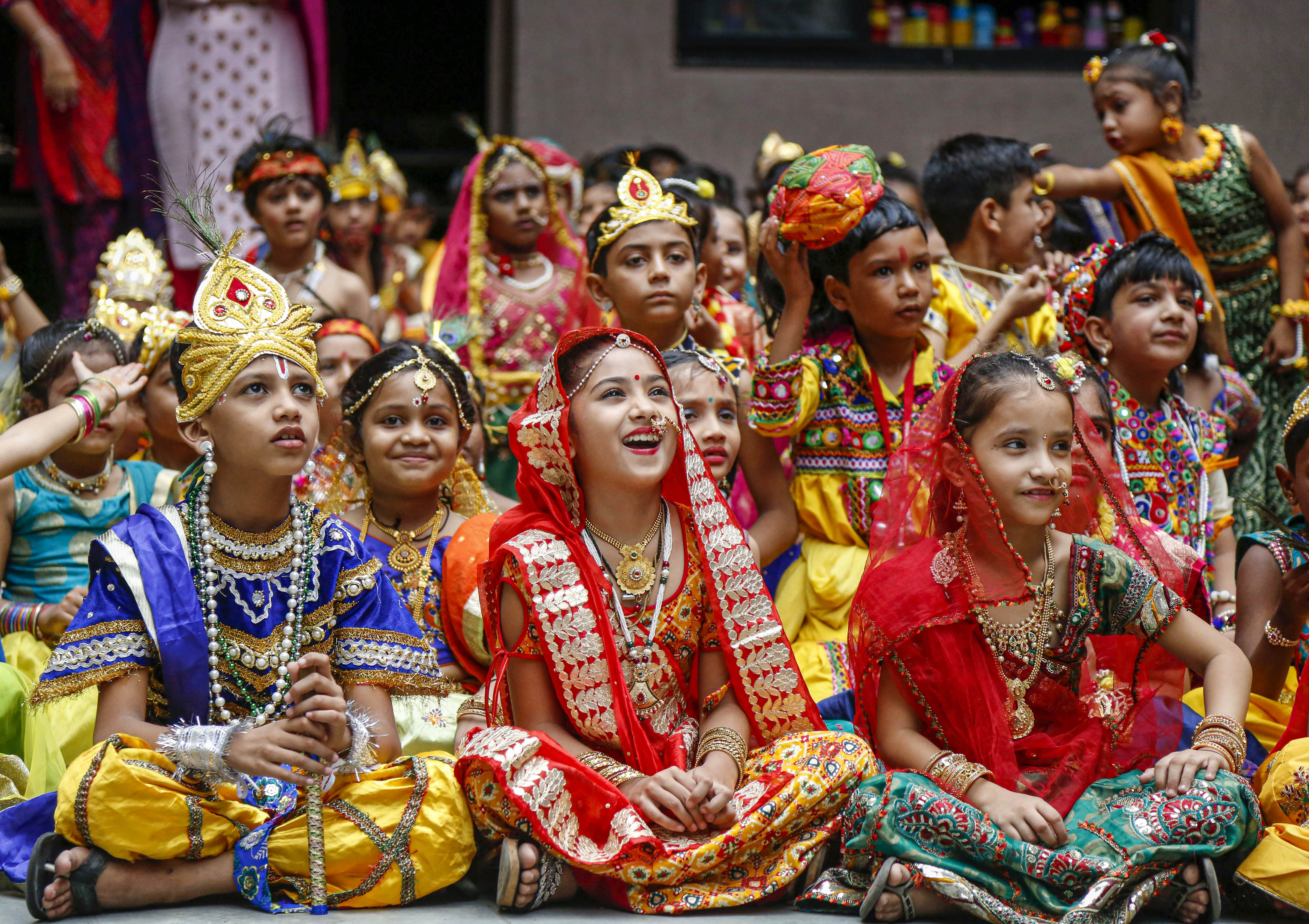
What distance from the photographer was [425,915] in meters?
3.03

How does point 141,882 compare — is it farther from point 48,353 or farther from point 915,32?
point 915,32

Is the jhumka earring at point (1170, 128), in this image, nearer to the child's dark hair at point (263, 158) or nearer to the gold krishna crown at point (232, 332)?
the child's dark hair at point (263, 158)

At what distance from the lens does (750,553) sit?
11.0 ft

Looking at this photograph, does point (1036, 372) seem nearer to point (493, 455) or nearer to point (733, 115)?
point (493, 455)

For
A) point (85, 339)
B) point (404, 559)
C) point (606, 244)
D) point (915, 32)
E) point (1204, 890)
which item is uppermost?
point (915, 32)

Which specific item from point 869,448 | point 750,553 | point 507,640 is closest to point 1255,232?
point 869,448

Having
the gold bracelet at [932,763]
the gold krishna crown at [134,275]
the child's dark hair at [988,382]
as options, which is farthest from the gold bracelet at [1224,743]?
the gold krishna crown at [134,275]

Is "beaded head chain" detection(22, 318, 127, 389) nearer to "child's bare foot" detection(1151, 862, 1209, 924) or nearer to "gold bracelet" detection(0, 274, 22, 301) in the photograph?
"gold bracelet" detection(0, 274, 22, 301)

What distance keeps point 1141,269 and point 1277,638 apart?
128 centimetres

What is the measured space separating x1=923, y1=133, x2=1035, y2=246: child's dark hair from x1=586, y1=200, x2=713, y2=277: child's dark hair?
90cm

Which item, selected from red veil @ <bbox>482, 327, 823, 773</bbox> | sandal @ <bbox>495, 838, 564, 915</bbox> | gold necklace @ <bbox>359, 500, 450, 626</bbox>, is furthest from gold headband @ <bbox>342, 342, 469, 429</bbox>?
sandal @ <bbox>495, 838, 564, 915</bbox>

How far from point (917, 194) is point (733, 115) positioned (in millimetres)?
1886

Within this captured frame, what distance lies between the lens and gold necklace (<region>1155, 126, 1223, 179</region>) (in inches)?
215

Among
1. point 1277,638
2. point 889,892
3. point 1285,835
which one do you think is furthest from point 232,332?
point 1277,638
